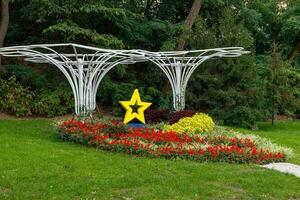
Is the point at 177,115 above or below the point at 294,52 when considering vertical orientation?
below

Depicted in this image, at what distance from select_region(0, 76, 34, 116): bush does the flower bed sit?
393 cm

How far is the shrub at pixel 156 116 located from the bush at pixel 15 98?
3788mm

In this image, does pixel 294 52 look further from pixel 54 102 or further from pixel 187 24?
pixel 54 102

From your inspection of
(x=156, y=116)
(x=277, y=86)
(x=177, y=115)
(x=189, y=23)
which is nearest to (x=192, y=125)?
(x=177, y=115)

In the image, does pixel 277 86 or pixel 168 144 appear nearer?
pixel 168 144

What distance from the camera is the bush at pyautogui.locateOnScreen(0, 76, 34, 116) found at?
1395cm

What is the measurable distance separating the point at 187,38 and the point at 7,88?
700 cm

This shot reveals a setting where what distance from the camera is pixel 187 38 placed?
56.2ft

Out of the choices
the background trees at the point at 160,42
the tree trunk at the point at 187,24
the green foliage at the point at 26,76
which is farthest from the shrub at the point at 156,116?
the green foliage at the point at 26,76

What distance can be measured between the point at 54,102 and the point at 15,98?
1.24 m

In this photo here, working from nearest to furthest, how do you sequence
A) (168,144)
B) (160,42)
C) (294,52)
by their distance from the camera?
(168,144)
(160,42)
(294,52)

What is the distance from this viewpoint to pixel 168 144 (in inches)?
379

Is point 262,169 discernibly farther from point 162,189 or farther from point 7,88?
point 7,88

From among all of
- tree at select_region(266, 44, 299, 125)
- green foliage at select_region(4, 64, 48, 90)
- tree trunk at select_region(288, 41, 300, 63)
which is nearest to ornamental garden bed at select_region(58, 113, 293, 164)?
tree at select_region(266, 44, 299, 125)
